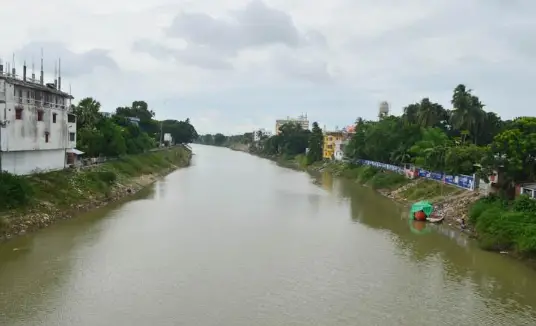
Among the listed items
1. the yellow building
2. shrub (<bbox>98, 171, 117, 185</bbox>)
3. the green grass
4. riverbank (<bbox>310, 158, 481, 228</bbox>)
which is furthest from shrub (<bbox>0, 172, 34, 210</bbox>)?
the yellow building

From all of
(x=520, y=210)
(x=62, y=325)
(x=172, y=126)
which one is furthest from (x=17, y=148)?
(x=172, y=126)

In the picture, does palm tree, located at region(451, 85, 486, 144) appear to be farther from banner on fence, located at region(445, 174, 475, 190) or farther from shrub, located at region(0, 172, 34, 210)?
shrub, located at region(0, 172, 34, 210)

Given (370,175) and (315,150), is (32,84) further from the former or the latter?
(315,150)

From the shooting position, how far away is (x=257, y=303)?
806 inches

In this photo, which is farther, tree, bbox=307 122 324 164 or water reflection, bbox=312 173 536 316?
tree, bbox=307 122 324 164

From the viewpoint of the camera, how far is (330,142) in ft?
383

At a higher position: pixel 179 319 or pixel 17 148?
pixel 17 148

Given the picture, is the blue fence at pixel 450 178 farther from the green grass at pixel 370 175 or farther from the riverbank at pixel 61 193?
the riverbank at pixel 61 193

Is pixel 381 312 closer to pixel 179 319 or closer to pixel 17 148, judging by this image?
pixel 179 319

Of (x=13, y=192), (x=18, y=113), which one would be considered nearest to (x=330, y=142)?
(x=18, y=113)


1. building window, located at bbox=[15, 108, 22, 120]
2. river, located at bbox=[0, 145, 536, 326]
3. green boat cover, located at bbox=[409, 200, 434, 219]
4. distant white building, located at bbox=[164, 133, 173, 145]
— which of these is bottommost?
river, located at bbox=[0, 145, 536, 326]

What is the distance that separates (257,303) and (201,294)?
2.53m

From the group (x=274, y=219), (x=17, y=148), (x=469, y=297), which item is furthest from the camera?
(x=274, y=219)

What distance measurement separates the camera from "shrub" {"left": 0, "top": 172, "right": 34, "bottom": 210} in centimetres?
3131
